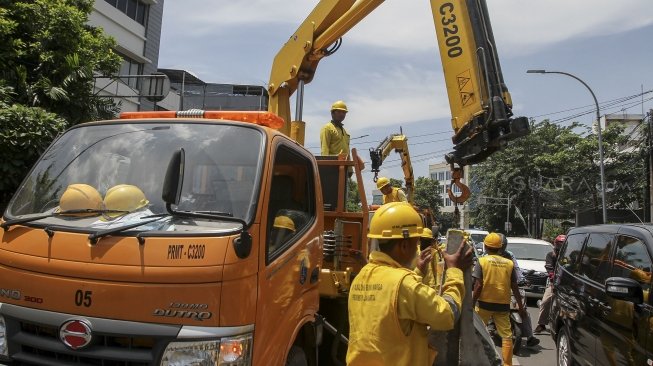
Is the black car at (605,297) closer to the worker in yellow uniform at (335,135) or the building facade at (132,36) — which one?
the worker in yellow uniform at (335,135)

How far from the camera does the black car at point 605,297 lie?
12.2 feet

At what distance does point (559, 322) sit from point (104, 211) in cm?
533

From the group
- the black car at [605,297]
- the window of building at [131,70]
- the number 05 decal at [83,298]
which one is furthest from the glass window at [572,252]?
the window of building at [131,70]

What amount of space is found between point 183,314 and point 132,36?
2232cm

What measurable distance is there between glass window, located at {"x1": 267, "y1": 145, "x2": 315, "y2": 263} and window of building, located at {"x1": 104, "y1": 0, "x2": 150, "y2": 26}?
20.1m

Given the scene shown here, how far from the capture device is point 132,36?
877 inches

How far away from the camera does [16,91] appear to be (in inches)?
352

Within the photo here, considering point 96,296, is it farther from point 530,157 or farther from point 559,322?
point 530,157

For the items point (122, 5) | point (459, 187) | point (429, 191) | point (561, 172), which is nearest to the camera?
point (459, 187)

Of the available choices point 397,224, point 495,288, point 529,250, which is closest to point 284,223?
point 397,224

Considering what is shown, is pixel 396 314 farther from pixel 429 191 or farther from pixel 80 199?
pixel 429 191

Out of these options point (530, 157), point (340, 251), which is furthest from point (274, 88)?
point (530, 157)

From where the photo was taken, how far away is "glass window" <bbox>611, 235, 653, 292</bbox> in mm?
4012

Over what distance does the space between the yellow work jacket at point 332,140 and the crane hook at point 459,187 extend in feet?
5.64
